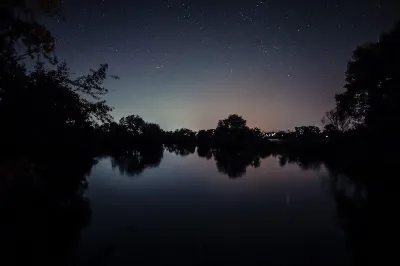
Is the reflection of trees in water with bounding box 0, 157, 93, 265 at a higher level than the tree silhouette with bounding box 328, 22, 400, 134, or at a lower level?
lower

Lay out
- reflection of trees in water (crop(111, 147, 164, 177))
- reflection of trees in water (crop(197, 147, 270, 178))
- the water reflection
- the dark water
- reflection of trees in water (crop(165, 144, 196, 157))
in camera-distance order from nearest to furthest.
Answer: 1. the dark water
2. the water reflection
3. reflection of trees in water (crop(197, 147, 270, 178))
4. reflection of trees in water (crop(111, 147, 164, 177))
5. reflection of trees in water (crop(165, 144, 196, 157))

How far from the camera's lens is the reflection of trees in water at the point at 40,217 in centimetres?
733

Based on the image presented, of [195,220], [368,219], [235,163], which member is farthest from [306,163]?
[195,220]

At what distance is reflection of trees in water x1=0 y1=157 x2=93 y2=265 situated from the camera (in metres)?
7.33

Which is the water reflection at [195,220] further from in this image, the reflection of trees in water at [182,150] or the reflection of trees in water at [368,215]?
the reflection of trees in water at [182,150]

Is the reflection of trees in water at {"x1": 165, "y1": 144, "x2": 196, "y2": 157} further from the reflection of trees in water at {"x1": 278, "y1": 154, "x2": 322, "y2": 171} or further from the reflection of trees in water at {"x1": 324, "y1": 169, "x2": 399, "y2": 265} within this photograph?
the reflection of trees in water at {"x1": 324, "y1": 169, "x2": 399, "y2": 265}

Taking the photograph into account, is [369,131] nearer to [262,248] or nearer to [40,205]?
[262,248]

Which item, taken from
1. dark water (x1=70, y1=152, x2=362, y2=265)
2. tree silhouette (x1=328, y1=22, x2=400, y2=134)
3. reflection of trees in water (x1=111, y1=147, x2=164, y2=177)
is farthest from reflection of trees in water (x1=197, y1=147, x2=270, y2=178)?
tree silhouette (x1=328, y1=22, x2=400, y2=134)

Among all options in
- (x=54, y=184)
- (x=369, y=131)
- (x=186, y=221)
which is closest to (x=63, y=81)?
(x=54, y=184)

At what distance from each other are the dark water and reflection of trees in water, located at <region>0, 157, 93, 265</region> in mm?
534

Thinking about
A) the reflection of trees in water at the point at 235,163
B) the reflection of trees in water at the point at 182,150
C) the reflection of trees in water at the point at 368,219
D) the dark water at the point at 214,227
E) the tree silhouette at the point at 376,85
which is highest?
the tree silhouette at the point at 376,85

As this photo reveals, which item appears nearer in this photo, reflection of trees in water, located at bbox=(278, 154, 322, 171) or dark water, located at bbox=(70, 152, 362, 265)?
dark water, located at bbox=(70, 152, 362, 265)

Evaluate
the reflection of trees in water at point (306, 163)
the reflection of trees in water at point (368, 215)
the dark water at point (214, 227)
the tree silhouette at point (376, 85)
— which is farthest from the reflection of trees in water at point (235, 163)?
the tree silhouette at point (376, 85)

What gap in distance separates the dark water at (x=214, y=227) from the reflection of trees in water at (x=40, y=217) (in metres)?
0.53
